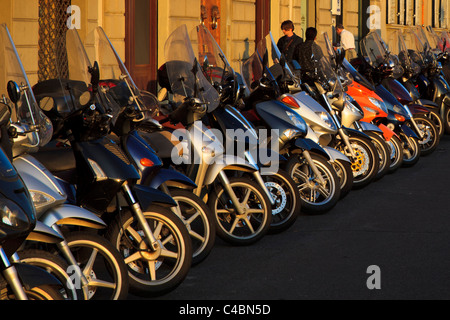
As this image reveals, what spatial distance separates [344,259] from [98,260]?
1921mm

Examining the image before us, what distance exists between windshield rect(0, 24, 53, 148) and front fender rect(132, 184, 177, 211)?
613mm

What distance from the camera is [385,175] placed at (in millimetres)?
9781

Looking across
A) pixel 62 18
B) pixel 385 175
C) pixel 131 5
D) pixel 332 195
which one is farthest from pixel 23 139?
pixel 131 5

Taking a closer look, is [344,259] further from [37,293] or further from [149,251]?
[37,293]

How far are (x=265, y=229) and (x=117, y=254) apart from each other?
2.00m

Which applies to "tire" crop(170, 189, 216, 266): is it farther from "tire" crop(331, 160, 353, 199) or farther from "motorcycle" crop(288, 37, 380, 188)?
"motorcycle" crop(288, 37, 380, 188)

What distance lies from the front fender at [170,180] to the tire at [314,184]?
5.72 feet

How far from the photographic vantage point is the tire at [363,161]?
877cm

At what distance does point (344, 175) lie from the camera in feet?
26.3

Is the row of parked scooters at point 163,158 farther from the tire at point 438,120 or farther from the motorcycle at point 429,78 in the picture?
the motorcycle at point 429,78

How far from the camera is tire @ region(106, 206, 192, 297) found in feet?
16.5
